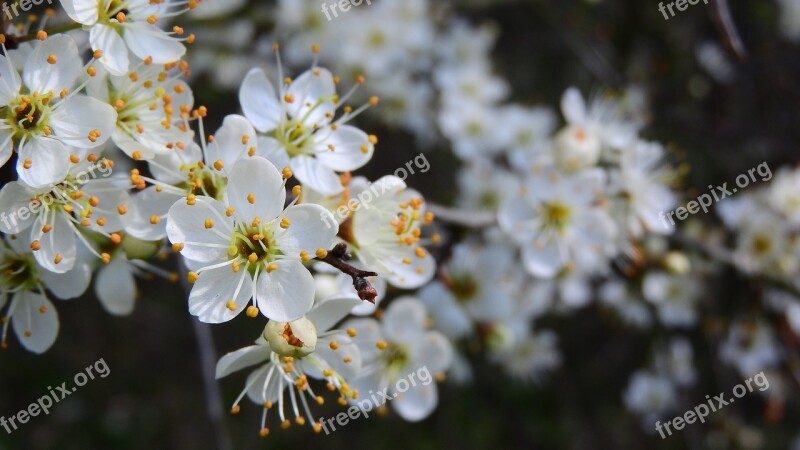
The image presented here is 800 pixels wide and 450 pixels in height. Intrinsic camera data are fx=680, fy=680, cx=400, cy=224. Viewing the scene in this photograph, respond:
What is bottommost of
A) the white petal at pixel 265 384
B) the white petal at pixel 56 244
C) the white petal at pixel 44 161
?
the white petal at pixel 265 384

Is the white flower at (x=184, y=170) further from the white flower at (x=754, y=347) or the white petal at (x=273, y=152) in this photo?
the white flower at (x=754, y=347)

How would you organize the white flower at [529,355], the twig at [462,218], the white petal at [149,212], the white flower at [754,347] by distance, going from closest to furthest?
the white petal at [149,212] → the twig at [462,218] → the white flower at [754,347] → the white flower at [529,355]

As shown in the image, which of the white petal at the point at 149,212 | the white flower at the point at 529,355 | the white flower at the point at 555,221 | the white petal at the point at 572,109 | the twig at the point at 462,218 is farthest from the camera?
the white flower at the point at 529,355

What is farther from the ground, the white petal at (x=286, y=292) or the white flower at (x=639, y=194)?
the white petal at (x=286, y=292)

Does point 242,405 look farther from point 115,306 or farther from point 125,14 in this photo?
point 125,14

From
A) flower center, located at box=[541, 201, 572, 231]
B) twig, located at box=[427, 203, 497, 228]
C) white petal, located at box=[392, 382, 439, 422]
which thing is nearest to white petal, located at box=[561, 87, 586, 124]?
flower center, located at box=[541, 201, 572, 231]

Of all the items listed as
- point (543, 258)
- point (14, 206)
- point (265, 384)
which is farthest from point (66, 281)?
point (543, 258)

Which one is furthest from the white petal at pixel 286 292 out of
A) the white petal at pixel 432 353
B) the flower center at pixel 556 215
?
the flower center at pixel 556 215

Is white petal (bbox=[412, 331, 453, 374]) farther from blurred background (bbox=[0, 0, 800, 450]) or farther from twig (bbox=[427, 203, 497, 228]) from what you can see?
blurred background (bbox=[0, 0, 800, 450])
